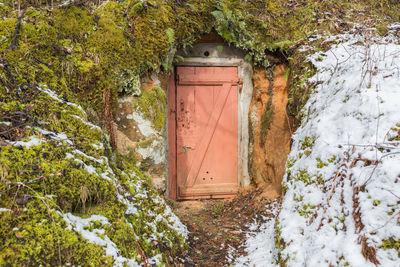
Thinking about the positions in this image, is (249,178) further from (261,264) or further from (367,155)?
(367,155)

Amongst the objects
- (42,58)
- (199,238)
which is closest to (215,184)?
(199,238)

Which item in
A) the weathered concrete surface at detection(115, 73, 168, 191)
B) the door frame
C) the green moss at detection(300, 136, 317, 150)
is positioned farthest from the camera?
the door frame

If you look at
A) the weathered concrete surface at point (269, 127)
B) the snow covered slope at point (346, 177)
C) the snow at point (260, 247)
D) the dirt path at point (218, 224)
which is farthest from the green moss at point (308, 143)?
the weathered concrete surface at point (269, 127)

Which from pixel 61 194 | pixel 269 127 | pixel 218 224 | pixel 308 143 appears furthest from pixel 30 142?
pixel 269 127

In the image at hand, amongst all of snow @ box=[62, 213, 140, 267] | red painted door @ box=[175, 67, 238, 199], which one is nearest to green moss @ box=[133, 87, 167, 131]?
red painted door @ box=[175, 67, 238, 199]

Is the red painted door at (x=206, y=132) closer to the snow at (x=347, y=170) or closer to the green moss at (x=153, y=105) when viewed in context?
the green moss at (x=153, y=105)

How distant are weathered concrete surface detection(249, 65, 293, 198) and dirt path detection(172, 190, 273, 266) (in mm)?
474

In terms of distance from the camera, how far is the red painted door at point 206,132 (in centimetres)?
540

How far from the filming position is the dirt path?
3.14 meters

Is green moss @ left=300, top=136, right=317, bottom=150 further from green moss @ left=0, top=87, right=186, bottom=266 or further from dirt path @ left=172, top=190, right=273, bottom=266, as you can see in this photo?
green moss @ left=0, top=87, right=186, bottom=266

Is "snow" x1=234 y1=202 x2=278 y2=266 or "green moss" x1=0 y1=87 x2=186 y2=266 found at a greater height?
"green moss" x1=0 y1=87 x2=186 y2=266

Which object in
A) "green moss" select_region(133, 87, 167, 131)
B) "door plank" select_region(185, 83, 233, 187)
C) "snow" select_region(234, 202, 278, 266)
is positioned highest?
"green moss" select_region(133, 87, 167, 131)

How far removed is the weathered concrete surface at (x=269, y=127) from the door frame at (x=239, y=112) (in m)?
0.13

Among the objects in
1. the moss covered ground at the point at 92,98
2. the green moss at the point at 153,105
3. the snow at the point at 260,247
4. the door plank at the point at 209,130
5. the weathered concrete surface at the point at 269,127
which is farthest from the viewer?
the door plank at the point at 209,130
